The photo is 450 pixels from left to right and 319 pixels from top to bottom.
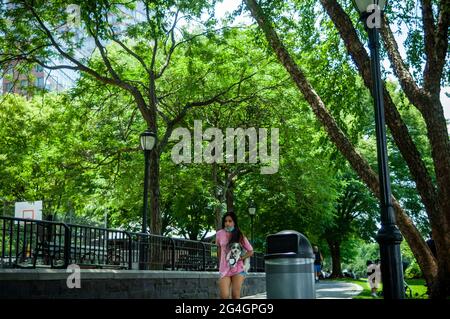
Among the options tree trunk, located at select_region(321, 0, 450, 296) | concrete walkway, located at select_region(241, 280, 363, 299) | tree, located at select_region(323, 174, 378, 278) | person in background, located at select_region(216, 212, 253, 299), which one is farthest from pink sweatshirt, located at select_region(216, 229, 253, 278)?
tree, located at select_region(323, 174, 378, 278)

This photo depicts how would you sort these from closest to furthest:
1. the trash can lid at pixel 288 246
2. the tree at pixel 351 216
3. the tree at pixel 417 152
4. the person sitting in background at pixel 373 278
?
the trash can lid at pixel 288 246 → the tree at pixel 417 152 → the person sitting in background at pixel 373 278 → the tree at pixel 351 216

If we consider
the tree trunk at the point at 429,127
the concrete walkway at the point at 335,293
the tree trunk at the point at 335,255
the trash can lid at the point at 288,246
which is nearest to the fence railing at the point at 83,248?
the trash can lid at the point at 288,246

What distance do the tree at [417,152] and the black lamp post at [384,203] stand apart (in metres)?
2.69

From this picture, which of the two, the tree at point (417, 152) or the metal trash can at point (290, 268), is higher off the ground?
the tree at point (417, 152)

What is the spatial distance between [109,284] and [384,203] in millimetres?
5827

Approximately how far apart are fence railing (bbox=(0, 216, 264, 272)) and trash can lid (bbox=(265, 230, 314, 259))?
423cm

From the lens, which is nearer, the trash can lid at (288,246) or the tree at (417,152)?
the trash can lid at (288,246)

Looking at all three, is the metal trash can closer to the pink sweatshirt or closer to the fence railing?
the pink sweatshirt

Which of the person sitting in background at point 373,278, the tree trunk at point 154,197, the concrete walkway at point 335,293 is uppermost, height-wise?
the tree trunk at point 154,197

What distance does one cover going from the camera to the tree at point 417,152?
10070mm

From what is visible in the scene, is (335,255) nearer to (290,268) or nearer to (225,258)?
(225,258)

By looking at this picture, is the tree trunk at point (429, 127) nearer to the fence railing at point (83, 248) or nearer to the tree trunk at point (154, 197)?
the fence railing at point (83, 248)
